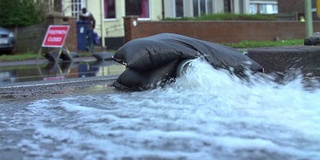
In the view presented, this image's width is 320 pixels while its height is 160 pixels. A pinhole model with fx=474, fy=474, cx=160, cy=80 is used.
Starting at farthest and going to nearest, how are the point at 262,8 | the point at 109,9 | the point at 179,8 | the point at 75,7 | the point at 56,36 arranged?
the point at 262,8
the point at 179,8
the point at 109,9
the point at 75,7
the point at 56,36

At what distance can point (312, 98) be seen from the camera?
16.7ft

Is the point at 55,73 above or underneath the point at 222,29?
underneath

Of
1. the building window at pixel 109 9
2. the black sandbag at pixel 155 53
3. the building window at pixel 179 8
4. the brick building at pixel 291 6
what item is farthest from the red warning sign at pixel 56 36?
the brick building at pixel 291 6

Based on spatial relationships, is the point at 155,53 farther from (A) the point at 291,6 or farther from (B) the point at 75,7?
(A) the point at 291,6

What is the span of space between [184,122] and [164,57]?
1978mm

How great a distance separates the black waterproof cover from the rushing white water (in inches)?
7.9

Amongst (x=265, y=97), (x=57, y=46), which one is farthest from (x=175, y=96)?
(x=57, y=46)

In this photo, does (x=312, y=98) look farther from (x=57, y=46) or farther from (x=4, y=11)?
(x=4, y=11)

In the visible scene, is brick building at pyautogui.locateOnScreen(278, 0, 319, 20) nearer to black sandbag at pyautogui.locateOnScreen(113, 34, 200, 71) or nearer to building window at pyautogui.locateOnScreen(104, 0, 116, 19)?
building window at pyautogui.locateOnScreen(104, 0, 116, 19)

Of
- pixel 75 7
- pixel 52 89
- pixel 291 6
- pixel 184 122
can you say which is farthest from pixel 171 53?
pixel 291 6

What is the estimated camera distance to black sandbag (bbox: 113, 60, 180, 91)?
19.6 feet

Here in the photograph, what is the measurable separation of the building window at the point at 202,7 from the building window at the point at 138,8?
3.96 meters

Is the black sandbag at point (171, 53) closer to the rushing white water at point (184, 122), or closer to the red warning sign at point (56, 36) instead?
the rushing white water at point (184, 122)

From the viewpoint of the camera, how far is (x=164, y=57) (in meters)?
5.84
